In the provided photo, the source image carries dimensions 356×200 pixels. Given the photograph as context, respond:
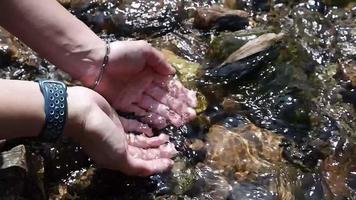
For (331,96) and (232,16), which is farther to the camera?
(232,16)

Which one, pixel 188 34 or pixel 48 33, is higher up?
pixel 48 33

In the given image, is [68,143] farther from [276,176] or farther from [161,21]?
[161,21]

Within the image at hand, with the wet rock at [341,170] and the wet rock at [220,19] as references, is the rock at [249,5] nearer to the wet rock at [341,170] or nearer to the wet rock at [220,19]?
the wet rock at [220,19]

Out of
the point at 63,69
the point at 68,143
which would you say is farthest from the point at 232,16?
the point at 68,143

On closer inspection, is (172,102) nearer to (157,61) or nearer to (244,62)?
(157,61)

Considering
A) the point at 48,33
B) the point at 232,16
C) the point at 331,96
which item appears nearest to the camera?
the point at 48,33

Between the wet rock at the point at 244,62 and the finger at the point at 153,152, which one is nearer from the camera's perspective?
the finger at the point at 153,152

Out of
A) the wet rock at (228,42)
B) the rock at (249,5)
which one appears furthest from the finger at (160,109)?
the rock at (249,5)
